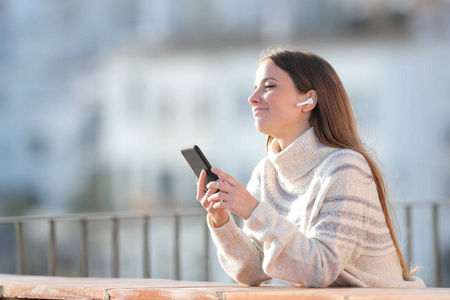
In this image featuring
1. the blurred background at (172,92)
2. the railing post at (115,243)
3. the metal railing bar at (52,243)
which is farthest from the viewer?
the blurred background at (172,92)

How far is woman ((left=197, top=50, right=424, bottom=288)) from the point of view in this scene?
186cm

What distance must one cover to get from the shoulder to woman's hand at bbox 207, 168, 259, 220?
24cm

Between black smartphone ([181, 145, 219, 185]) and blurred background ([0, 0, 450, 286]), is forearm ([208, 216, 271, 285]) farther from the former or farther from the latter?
blurred background ([0, 0, 450, 286])

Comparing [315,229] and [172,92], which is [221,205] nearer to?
[315,229]

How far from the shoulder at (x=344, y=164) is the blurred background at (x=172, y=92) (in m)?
15.2

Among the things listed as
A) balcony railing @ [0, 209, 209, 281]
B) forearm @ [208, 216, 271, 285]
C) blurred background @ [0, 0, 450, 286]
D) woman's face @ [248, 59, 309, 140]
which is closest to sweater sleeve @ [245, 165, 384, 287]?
forearm @ [208, 216, 271, 285]

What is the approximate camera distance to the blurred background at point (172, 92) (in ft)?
67.0

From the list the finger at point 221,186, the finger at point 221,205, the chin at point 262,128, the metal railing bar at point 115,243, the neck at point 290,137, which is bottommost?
the metal railing bar at point 115,243

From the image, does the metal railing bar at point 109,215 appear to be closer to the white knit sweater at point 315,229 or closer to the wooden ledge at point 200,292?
the wooden ledge at point 200,292

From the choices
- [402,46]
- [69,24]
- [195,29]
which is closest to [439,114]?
[402,46]

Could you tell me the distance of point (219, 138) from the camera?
70.6 feet

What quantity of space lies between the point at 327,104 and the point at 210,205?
45 centimetres

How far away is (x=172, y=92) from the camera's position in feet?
73.6

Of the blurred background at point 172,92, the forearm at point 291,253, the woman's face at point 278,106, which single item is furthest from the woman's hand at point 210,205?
the blurred background at point 172,92
